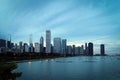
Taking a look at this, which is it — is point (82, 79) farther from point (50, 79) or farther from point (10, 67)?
point (10, 67)

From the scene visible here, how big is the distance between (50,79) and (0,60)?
41.0 m

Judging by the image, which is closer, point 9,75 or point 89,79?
point 9,75

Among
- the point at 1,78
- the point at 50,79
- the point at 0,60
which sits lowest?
the point at 50,79

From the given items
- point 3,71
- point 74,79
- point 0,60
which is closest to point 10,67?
point 3,71

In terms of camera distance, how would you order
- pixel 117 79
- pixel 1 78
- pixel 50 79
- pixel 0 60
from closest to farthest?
pixel 1 78, pixel 0 60, pixel 117 79, pixel 50 79

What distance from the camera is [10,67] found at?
630 inches

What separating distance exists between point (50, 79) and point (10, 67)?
42271 millimetres

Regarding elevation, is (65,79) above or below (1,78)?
below

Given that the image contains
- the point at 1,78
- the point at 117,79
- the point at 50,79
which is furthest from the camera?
the point at 50,79

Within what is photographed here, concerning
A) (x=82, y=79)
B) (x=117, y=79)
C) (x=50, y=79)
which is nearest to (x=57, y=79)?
(x=50, y=79)

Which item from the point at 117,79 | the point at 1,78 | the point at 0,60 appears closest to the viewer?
the point at 1,78

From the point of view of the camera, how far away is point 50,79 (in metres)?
57.2

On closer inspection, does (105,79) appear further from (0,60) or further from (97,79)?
(0,60)

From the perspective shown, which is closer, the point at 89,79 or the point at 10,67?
the point at 10,67
